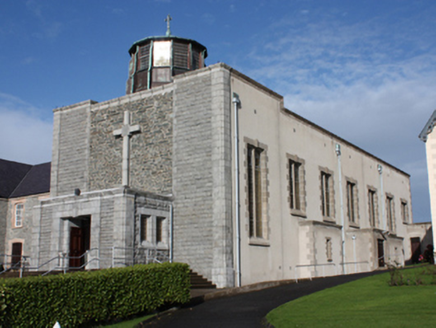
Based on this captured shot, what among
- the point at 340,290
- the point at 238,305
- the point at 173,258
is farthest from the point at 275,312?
the point at 173,258

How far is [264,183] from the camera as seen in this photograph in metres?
22.8

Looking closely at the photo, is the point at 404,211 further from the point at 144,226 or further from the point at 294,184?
the point at 144,226

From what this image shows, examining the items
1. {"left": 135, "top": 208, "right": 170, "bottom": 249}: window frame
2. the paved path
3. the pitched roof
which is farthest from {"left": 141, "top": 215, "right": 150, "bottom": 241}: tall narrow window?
the pitched roof

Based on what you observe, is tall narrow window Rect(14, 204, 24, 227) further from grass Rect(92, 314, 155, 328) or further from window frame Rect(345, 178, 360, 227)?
grass Rect(92, 314, 155, 328)

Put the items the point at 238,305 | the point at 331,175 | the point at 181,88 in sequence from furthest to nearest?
the point at 331,175
the point at 181,88
the point at 238,305

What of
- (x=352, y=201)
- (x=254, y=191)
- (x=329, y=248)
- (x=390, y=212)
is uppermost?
(x=352, y=201)

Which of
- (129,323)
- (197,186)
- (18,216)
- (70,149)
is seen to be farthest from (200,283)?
(18,216)

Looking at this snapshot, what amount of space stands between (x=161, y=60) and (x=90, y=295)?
18671mm

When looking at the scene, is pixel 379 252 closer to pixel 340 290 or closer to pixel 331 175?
pixel 331 175

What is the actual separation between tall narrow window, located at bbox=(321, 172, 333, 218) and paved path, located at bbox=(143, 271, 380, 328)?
10584 mm

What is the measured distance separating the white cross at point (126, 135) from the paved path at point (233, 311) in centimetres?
839

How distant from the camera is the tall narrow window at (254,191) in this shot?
21.9 m

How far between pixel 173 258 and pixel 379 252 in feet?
49.9

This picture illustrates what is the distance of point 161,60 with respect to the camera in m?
28.3
